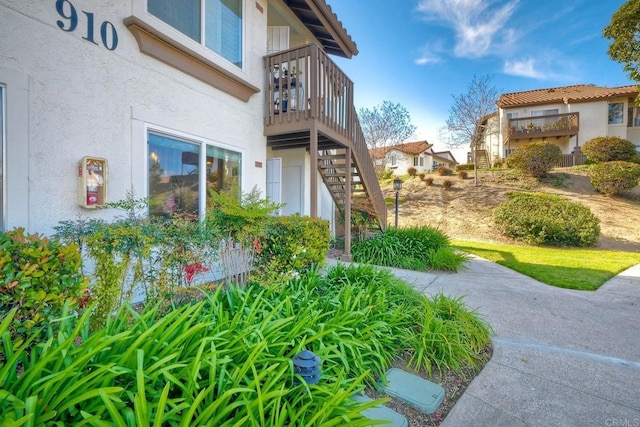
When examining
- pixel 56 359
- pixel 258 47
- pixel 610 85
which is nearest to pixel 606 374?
pixel 56 359

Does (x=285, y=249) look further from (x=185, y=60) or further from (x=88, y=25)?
(x=88, y=25)

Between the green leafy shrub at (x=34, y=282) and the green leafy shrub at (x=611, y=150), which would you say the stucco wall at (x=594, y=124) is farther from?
the green leafy shrub at (x=34, y=282)

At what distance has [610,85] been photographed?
25094mm

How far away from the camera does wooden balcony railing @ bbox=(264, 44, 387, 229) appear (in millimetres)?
5789

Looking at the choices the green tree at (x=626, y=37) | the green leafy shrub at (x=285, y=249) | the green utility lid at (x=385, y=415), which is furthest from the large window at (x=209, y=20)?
the green tree at (x=626, y=37)

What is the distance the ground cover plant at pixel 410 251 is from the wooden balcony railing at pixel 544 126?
69.4 feet

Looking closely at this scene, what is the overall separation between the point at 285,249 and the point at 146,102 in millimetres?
2817

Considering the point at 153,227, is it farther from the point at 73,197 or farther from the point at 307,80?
the point at 307,80

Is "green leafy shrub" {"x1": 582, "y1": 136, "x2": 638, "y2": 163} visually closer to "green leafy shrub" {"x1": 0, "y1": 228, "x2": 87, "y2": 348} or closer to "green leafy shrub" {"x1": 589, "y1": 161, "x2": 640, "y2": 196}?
"green leafy shrub" {"x1": 589, "y1": 161, "x2": 640, "y2": 196}

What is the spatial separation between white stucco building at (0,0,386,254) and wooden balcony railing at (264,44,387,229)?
0.03 meters

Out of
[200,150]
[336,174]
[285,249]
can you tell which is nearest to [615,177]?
[336,174]

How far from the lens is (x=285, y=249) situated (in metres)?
4.05

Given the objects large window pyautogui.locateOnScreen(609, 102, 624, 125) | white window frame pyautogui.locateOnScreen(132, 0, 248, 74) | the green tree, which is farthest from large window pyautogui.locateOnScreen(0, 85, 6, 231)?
large window pyautogui.locateOnScreen(609, 102, 624, 125)

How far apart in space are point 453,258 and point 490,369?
4.56m
